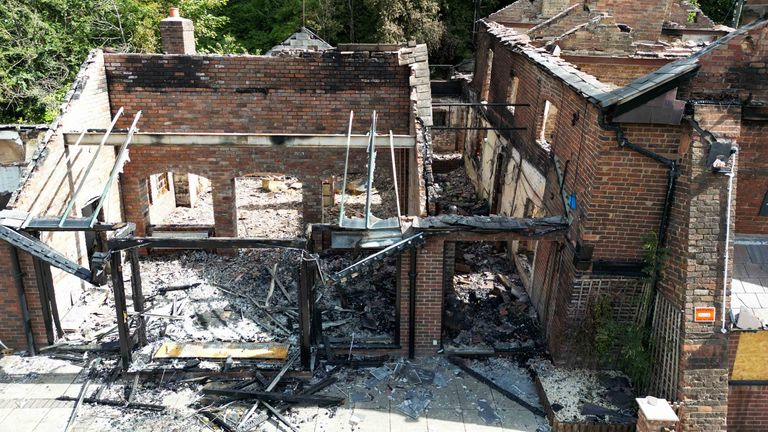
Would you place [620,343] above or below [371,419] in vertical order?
above

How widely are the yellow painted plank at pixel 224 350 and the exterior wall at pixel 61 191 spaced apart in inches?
87.5

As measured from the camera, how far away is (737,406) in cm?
749

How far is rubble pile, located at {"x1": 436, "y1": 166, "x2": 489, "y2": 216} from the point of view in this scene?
51.4 ft

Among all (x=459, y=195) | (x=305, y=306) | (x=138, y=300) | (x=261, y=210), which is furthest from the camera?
(x=459, y=195)

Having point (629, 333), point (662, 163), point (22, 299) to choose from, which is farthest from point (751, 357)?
point (22, 299)

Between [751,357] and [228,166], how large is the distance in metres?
10.3

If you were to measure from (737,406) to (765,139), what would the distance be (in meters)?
3.68

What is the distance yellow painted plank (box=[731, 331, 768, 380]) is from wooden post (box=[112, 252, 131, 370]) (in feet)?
29.0

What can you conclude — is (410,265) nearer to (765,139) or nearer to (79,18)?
(765,139)

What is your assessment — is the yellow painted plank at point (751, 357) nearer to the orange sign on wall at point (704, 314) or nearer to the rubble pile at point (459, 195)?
the orange sign on wall at point (704, 314)

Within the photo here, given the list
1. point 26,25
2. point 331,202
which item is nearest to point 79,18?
point 26,25

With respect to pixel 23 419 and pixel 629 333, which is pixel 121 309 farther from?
pixel 629 333

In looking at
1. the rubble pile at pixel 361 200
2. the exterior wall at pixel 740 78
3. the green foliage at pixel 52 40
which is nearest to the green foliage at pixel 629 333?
the exterior wall at pixel 740 78

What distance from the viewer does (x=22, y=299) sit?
8.95 meters
